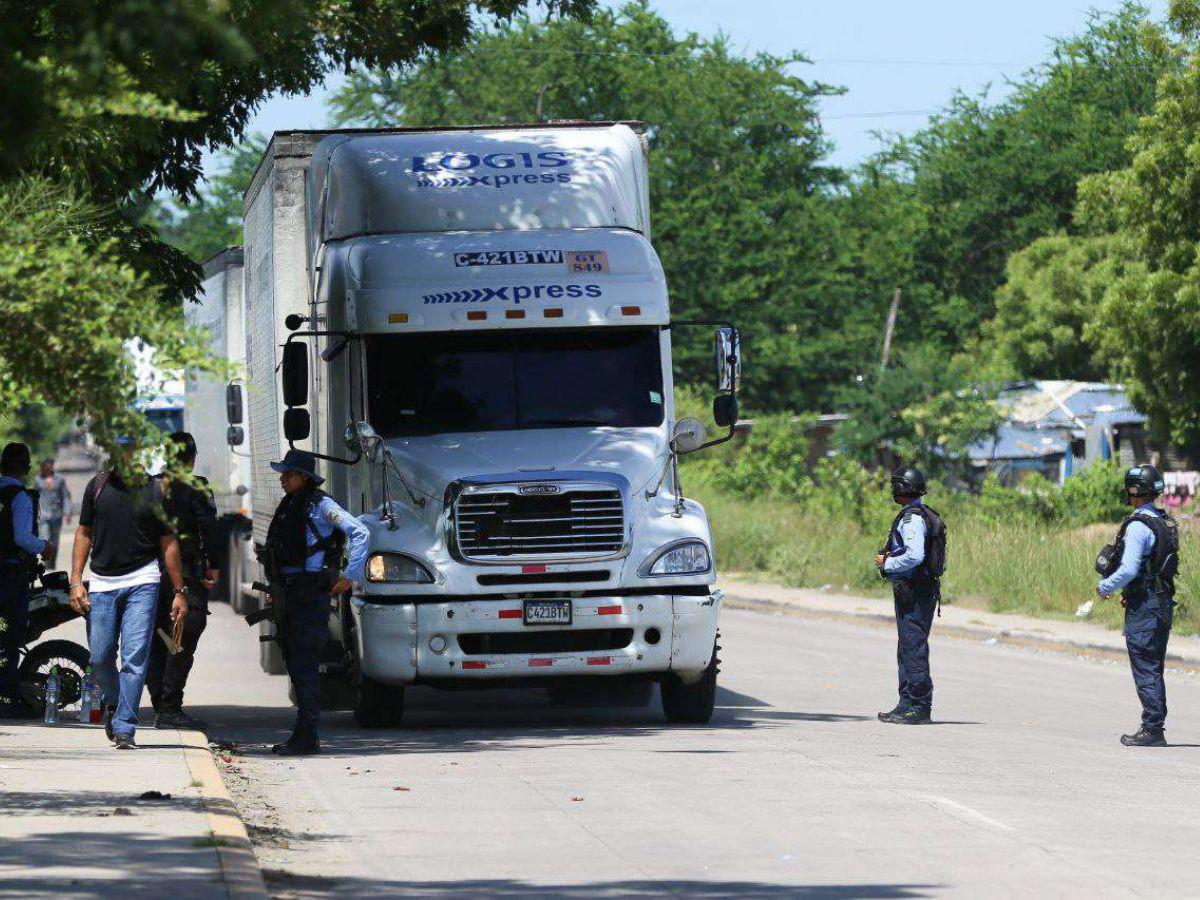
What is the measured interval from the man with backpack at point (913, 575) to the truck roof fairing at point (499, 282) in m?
2.15

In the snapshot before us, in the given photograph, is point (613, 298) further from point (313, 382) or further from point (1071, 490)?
point (1071, 490)

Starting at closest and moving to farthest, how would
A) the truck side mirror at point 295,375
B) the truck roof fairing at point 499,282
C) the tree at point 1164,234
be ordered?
1. the truck side mirror at point 295,375
2. the truck roof fairing at point 499,282
3. the tree at point 1164,234

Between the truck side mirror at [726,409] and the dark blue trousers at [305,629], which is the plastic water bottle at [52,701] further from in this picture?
the truck side mirror at [726,409]

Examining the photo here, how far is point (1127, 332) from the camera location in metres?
35.2

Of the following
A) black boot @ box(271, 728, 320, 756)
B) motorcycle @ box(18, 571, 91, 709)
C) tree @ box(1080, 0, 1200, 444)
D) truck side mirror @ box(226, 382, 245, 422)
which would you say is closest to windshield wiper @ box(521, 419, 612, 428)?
black boot @ box(271, 728, 320, 756)

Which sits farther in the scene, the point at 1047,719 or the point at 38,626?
the point at 1047,719

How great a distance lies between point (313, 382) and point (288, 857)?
685 cm

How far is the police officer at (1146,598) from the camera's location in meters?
13.5

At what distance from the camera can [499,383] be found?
14430mm

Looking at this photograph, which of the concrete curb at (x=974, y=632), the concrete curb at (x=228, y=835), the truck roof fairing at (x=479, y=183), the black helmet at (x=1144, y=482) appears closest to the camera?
the concrete curb at (x=228, y=835)

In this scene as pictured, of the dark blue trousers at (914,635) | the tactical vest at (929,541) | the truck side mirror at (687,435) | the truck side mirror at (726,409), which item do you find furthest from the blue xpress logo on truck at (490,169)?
the dark blue trousers at (914,635)

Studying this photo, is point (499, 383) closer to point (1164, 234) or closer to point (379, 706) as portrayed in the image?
point (379, 706)

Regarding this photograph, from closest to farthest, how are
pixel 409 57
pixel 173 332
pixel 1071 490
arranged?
pixel 173 332 → pixel 409 57 → pixel 1071 490

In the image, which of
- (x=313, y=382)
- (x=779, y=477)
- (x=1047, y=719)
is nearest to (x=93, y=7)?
(x=313, y=382)
